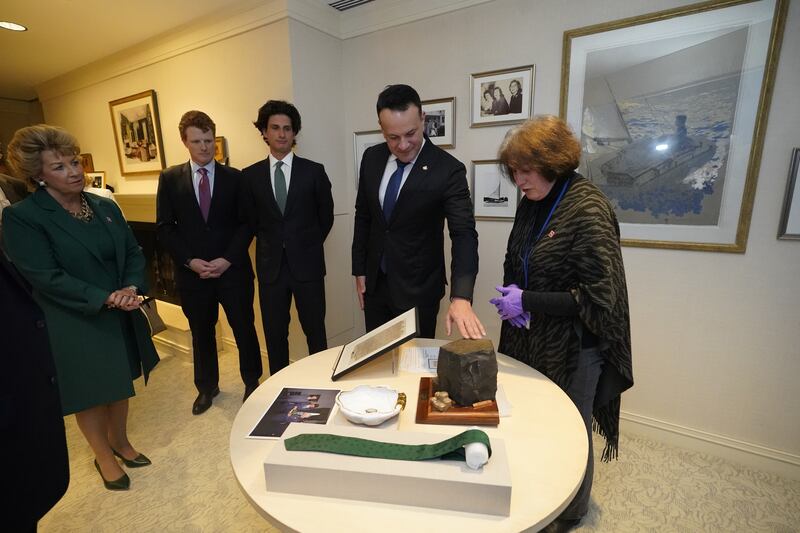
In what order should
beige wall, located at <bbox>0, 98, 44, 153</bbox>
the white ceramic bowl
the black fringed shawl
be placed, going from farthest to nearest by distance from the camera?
beige wall, located at <bbox>0, 98, 44, 153</bbox> < the black fringed shawl < the white ceramic bowl

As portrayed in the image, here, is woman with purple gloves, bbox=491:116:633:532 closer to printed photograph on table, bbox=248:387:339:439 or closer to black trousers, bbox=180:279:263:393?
printed photograph on table, bbox=248:387:339:439

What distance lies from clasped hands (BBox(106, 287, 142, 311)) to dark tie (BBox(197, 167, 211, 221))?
2.22 feet

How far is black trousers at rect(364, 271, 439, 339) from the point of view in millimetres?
1870

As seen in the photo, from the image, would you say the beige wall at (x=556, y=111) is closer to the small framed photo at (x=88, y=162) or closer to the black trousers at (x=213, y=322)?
the black trousers at (x=213, y=322)

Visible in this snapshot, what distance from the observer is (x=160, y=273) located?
12.0 ft

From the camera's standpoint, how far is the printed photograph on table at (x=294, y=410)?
3.43 feet

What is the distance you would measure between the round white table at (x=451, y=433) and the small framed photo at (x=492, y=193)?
126 centimetres

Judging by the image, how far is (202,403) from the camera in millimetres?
2514

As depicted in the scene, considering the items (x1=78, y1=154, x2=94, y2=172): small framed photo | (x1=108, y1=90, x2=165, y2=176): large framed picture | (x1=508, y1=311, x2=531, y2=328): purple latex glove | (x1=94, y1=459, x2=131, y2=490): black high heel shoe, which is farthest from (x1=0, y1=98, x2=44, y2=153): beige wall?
(x1=508, y1=311, x2=531, y2=328): purple latex glove

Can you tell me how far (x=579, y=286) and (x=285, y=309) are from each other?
1.70m

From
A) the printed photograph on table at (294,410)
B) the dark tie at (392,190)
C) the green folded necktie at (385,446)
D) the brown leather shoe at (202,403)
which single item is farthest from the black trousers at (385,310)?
the brown leather shoe at (202,403)

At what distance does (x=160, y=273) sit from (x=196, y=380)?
1.61m

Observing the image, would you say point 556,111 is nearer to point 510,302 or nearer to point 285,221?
point 510,302

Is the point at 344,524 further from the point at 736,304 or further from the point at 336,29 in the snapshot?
the point at 336,29
